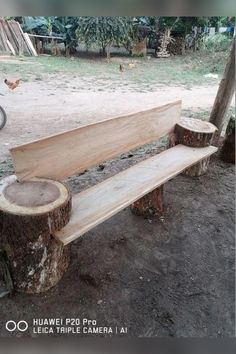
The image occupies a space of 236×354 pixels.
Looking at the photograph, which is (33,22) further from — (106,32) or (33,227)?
(106,32)

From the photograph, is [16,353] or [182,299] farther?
[182,299]

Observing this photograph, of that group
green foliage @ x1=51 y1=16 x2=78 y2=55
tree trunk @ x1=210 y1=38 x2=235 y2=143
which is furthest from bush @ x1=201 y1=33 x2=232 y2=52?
green foliage @ x1=51 y1=16 x2=78 y2=55

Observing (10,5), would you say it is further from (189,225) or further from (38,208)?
(189,225)

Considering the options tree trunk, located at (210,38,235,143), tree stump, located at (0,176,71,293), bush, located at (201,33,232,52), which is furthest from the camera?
tree trunk, located at (210,38,235,143)

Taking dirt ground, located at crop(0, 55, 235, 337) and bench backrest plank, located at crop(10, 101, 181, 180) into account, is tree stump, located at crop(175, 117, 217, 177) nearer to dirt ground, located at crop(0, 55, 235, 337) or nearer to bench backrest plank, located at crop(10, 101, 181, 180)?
bench backrest plank, located at crop(10, 101, 181, 180)

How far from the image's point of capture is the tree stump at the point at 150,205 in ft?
6.07

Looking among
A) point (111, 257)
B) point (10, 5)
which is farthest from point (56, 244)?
point (10, 5)

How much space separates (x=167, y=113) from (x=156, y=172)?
49 centimetres

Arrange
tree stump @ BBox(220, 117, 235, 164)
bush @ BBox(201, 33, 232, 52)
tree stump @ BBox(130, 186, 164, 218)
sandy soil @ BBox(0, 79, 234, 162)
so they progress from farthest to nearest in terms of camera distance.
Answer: sandy soil @ BBox(0, 79, 234, 162) < tree stump @ BBox(220, 117, 235, 164) < tree stump @ BBox(130, 186, 164, 218) < bush @ BBox(201, 33, 232, 52)

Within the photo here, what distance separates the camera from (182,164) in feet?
5.97

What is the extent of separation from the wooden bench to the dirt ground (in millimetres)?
112

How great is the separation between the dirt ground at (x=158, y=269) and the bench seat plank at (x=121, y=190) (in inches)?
12.5

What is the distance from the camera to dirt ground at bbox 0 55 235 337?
1.25m

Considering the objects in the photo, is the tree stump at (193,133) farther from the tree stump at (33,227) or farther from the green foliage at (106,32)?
the tree stump at (33,227)
